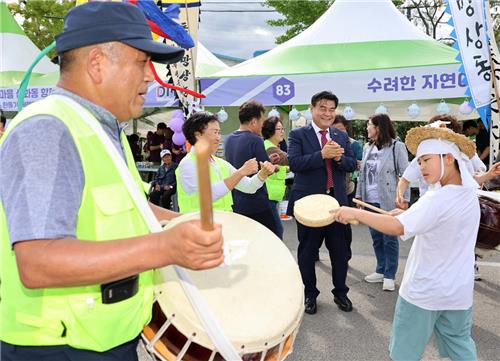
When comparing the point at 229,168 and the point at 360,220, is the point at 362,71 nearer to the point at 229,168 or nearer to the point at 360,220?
the point at 229,168

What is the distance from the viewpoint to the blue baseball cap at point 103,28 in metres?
1.15

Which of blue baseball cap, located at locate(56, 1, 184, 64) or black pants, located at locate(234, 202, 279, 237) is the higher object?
blue baseball cap, located at locate(56, 1, 184, 64)

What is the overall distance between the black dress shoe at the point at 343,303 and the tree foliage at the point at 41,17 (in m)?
20.5

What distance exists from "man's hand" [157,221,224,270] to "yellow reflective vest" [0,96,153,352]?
8.9 inches

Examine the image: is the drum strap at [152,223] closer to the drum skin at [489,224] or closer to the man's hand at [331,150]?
the drum skin at [489,224]

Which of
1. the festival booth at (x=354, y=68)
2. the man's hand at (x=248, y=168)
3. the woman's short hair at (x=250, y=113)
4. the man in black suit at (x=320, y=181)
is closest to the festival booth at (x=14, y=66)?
the festival booth at (x=354, y=68)

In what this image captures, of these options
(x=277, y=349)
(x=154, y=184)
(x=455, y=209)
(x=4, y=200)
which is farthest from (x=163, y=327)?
(x=154, y=184)

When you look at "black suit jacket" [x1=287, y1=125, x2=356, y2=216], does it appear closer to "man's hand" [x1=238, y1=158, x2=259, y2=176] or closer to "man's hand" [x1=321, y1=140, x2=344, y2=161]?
→ "man's hand" [x1=321, y1=140, x2=344, y2=161]

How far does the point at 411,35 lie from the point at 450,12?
2.77m

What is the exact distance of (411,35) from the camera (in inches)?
286

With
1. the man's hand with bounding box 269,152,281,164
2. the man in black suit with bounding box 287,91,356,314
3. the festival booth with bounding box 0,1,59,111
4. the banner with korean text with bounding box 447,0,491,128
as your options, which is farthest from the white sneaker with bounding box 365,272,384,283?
the festival booth with bounding box 0,1,59,111

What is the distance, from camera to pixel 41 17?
67.4ft

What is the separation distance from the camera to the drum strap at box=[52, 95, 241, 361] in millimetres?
1153

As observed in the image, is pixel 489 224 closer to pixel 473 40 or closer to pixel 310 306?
pixel 310 306
